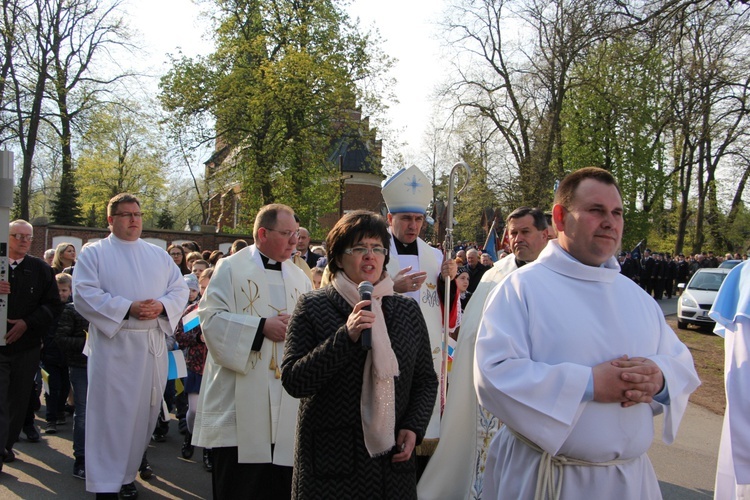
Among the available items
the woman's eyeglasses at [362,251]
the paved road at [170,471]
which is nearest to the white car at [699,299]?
the paved road at [170,471]

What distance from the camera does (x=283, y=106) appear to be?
26984 millimetres

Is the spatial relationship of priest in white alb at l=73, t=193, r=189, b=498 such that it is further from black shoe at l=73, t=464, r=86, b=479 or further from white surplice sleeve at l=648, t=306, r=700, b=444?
white surplice sleeve at l=648, t=306, r=700, b=444

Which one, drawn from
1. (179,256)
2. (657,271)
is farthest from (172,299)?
(657,271)

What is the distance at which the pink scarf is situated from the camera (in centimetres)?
275

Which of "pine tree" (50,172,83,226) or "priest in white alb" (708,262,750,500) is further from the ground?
"pine tree" (50,172,83,226)

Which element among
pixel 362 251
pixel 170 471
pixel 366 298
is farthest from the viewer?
pixel 170 471

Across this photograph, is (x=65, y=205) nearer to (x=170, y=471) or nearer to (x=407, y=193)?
(x=170, y=471)

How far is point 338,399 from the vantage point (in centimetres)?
286

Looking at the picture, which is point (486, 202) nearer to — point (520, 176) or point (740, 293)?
point (520, 176)

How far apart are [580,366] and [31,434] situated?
650 centimetres

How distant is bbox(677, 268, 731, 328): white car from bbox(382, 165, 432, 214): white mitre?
44.3ft

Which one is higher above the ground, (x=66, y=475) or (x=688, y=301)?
(x=688, y=301)

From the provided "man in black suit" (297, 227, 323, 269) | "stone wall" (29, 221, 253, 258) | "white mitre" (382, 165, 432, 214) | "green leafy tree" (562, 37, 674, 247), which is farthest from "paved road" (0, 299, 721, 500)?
"green leafy tree" (562, 37, 674, 247)

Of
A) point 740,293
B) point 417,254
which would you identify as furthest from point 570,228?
point 417,254
